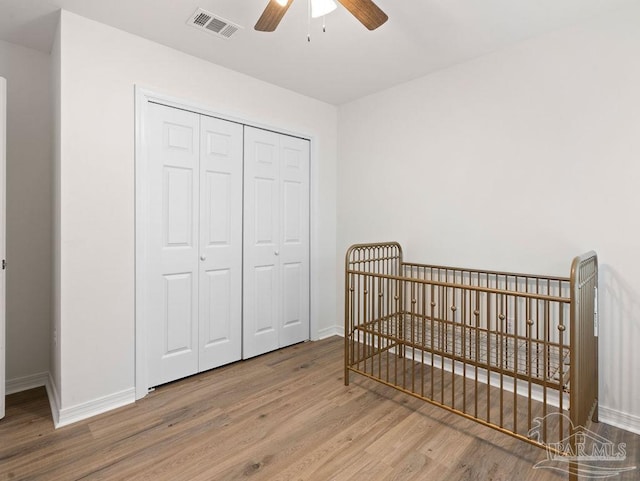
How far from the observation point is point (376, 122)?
10.4 ft

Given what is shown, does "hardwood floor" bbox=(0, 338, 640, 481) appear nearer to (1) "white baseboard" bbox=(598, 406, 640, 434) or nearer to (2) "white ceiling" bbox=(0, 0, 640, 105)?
(1) "white baseboard" bbox=(598, 406, 640, 434)

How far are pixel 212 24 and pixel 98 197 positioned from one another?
125cm

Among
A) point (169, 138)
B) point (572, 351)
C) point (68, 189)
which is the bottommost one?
point (572, 351)

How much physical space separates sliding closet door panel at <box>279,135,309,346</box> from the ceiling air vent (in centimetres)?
102

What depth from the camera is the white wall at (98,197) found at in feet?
6.53

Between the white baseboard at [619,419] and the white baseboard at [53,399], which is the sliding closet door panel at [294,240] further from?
the white baseboard at [619,419]

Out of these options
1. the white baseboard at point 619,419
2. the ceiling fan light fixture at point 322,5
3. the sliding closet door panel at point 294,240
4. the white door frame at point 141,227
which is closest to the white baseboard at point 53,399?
the white door frame at point 141,227

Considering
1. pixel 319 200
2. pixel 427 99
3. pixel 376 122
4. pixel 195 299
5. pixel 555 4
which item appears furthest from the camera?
pixel 319 200

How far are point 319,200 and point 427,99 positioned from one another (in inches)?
51.0

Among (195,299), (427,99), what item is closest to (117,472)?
(195,299)

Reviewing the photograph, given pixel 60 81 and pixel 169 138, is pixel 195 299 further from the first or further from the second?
pixel 60 81

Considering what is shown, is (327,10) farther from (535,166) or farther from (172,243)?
(172,243)

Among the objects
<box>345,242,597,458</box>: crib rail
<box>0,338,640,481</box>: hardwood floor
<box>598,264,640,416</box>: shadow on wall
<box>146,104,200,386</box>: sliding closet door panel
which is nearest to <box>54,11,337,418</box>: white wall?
<box>146,104,200,386</box>: sliding closet door panel

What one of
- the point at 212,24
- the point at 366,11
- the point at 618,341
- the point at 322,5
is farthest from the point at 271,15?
the point at 618,341
